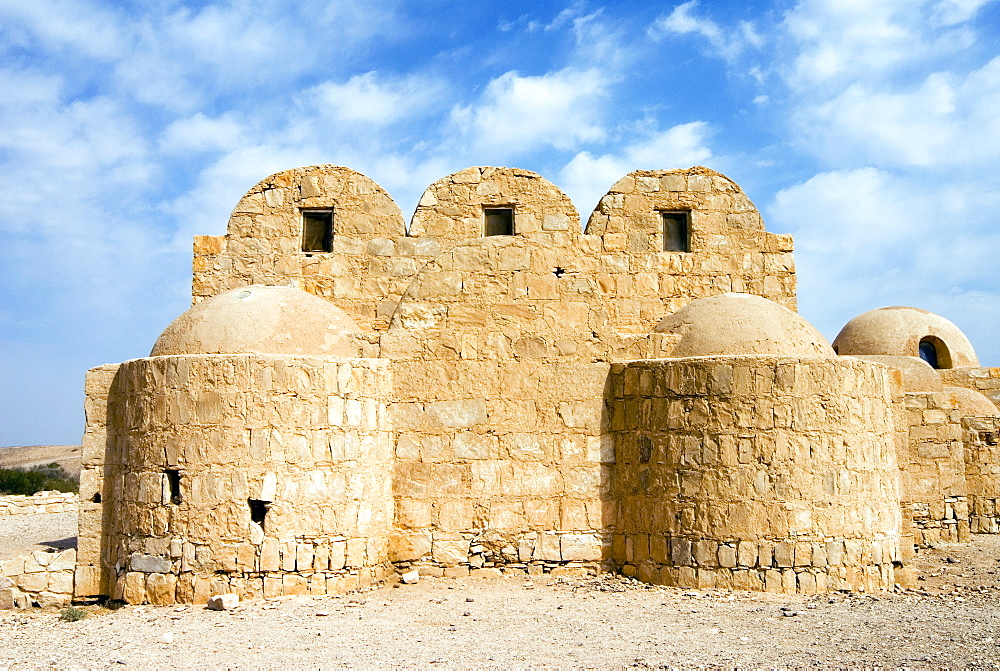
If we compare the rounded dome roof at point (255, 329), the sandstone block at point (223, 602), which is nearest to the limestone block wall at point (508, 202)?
the rounded dome roof at point (255, 329)

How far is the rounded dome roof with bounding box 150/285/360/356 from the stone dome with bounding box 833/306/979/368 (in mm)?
10950

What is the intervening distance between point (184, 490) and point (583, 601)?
3.31m

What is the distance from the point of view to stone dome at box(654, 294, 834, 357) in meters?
7.76

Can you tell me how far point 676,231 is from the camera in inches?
425

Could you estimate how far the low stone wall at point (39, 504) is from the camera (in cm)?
1625

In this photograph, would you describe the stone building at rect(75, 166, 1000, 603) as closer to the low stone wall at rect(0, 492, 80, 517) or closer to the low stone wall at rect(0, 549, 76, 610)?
the low stone wall at rect(0, 549, 76, 610)

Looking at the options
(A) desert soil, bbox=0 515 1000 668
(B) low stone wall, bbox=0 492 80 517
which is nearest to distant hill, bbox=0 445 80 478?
(B) low stone wall, bbox=0 492 80 517

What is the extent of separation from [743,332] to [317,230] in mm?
5242

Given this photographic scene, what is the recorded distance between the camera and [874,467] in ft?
24.1

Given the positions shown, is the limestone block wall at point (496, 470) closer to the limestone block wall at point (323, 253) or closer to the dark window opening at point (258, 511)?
the dark window opening at point (258, 511)

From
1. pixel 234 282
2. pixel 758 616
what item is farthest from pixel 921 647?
pixel 234 282

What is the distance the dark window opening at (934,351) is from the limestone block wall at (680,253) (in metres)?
6.52

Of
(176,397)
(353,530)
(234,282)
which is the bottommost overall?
(353,530)

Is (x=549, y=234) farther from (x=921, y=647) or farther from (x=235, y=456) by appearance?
(x=921, y=647)
